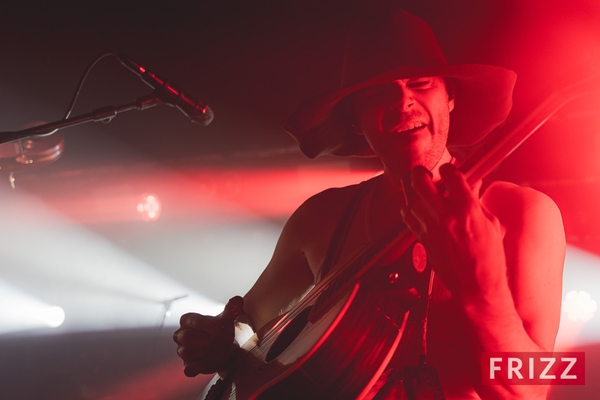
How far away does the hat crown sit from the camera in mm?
1644

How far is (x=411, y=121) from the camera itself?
1574 mm

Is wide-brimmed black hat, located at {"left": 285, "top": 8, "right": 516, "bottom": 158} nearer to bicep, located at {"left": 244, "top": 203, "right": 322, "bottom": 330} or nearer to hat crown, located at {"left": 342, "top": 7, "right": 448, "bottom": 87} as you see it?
hat crown, located at {"left": 342, "top": 7, "right": 448, "bottom": 87}

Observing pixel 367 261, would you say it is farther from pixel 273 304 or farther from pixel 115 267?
pixel 115 267

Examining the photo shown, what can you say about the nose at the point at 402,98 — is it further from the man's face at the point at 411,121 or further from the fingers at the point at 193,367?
the fingers at the point at 193,367

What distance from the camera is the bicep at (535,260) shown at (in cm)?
134

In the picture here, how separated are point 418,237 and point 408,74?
1.95 ft

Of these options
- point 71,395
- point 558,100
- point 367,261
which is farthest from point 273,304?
point 71,395

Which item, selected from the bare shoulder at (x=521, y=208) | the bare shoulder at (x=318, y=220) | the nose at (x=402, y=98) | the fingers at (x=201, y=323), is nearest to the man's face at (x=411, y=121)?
the nose at (x=402, y=98)

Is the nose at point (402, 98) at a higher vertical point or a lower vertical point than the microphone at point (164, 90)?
lower

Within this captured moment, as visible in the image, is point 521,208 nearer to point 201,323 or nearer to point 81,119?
point 201,323

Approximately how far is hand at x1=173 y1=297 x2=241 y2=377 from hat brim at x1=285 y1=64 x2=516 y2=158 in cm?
85

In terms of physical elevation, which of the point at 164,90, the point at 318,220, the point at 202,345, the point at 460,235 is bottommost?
the point at 202,345

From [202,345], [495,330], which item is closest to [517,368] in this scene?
[495,330]

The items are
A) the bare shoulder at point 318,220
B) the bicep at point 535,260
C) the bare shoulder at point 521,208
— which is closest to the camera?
the bicep at point 535,260
